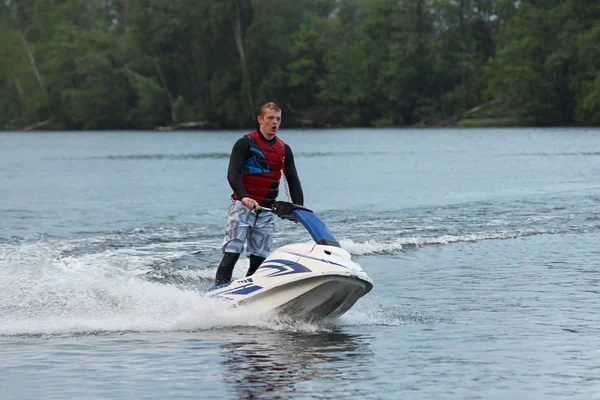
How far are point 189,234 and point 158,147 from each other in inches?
2057

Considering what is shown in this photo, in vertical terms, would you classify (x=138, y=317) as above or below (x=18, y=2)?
below

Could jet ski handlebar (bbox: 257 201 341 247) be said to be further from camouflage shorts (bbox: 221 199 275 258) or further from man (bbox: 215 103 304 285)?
camouflage shorts (bbox: 221 199 275 258)

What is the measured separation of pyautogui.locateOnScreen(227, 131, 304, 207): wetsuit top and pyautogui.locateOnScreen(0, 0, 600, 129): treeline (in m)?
81.4

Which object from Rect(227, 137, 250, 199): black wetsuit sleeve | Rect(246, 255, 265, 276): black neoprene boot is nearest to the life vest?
Rect(227, 137, 250, 199): black wetsuit sleeve

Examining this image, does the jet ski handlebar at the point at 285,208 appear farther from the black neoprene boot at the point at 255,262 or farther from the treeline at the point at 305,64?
the treeline at the point at 305,64

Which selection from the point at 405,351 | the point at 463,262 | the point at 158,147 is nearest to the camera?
the point at 405,351

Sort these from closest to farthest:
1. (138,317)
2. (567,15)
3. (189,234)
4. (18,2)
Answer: (138,317) → (189,234) → (567,15) → (18,2)

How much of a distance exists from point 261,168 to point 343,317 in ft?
5.60

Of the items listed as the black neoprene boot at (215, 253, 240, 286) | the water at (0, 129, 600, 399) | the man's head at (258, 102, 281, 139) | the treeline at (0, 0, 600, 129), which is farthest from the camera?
the treeline at (0, 0, 600, 129)

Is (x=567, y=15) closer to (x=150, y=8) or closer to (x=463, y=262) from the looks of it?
(x=150, y=8)

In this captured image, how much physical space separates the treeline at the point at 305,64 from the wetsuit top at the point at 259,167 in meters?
81.4

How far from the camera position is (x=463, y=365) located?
8586mm

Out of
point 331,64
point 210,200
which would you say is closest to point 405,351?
point 210,200

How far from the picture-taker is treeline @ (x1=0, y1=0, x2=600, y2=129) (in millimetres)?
96438
